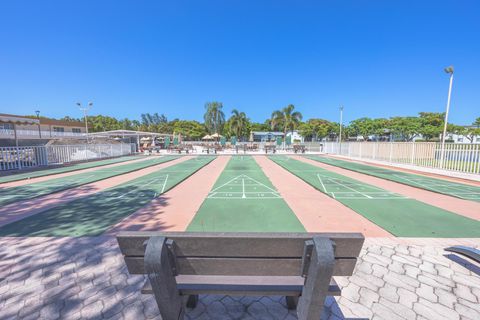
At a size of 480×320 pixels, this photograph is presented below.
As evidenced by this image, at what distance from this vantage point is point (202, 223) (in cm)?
443

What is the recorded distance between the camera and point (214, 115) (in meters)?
56.8

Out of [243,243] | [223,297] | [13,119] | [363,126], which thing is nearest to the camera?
[243,243]

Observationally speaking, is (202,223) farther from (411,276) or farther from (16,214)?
(16,214)

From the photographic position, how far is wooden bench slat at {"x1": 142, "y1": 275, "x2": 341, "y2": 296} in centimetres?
165

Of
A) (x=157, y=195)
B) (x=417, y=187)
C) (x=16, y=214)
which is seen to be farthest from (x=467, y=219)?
(x=16, y=214)

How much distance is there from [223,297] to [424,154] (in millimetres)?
17012

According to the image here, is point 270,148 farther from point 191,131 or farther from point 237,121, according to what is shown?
point 191,131

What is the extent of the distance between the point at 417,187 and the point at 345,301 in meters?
7.77

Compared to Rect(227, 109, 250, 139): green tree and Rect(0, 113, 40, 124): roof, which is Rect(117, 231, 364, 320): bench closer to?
Rect(0, 113, 40, 124): roof

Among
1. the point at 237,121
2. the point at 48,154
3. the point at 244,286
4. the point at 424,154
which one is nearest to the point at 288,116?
the point at 237,121

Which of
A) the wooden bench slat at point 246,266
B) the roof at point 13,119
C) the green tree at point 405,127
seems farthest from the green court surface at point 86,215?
the green tree at point 405,127

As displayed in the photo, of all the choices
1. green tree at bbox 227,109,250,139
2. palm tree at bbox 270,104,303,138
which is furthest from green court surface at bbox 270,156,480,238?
green tree at bbox 227,109,250,139

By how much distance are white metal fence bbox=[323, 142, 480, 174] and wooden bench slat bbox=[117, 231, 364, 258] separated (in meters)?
13.5

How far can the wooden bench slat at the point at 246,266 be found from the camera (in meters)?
1.60
